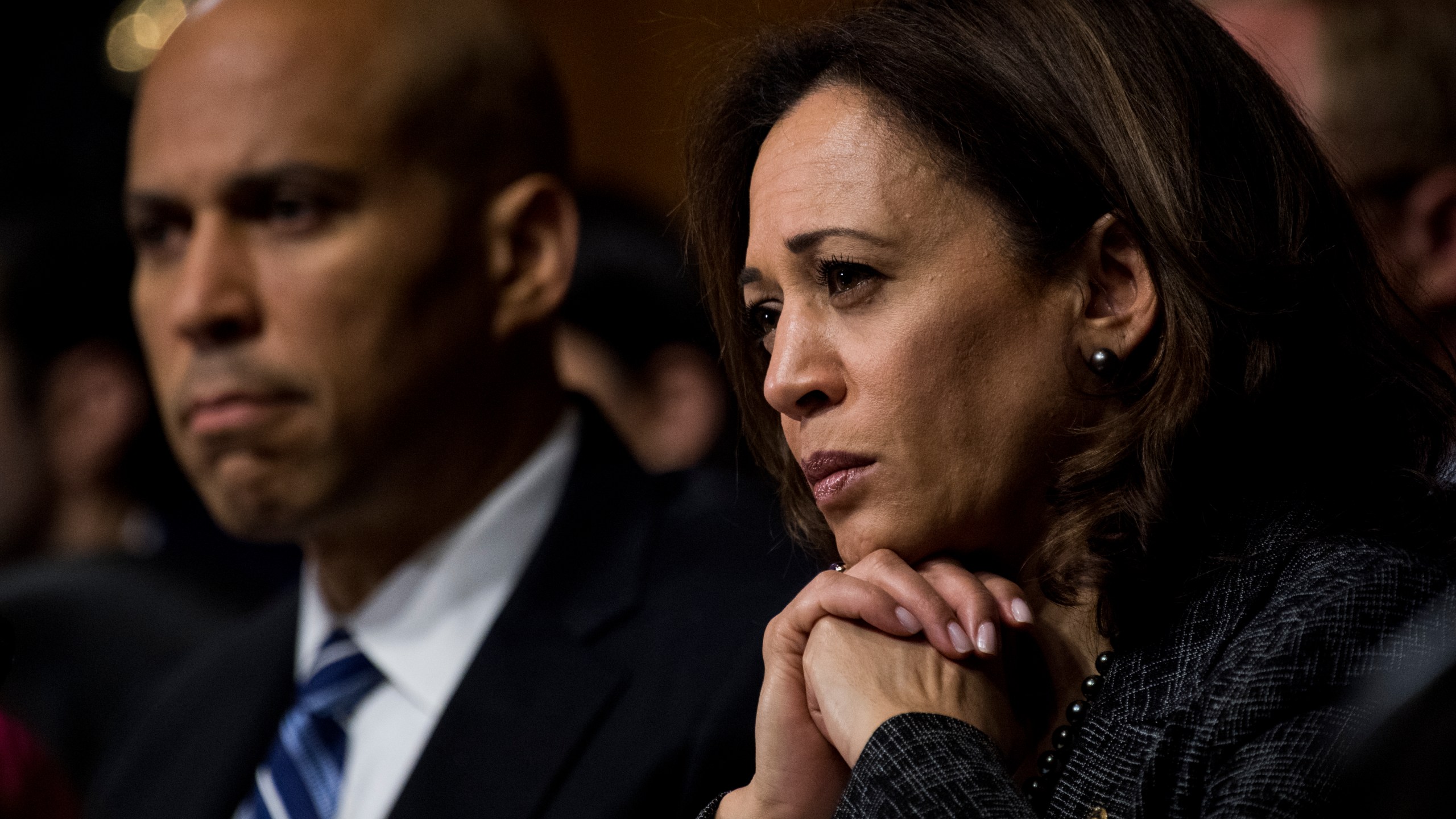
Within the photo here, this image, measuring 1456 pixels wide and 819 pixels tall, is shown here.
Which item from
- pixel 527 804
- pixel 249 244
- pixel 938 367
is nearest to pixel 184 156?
pixel 249 244

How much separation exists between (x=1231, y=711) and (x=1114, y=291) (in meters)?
0.45

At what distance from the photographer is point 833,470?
1667 mm

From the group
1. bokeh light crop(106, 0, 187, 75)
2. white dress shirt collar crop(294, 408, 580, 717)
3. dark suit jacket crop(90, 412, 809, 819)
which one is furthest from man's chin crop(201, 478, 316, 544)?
bokeh light crop(106, 0, 187, 75)

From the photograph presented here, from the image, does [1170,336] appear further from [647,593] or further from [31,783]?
[31,783]

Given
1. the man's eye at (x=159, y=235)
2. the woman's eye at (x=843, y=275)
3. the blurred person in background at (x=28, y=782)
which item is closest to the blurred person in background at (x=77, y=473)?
the blurred person in background at (x=28, y=782)

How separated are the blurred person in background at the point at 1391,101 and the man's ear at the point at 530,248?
1.06 meters

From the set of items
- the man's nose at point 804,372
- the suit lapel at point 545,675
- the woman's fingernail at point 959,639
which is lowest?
the suit lapel at point 545,675

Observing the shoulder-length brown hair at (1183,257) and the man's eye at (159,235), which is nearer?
the shoulder-length brown hair at (1183,257)

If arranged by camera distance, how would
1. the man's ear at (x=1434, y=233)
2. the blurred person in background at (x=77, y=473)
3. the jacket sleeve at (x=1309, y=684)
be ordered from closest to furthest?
1. the jacket sleeve at (x=1309, y=684)
2. the man's ear at (x=1434, y=233)
3. the blurred person in background at (x=77, y=473)

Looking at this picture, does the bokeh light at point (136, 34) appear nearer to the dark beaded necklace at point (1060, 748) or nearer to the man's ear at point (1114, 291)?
the man's ear at point (1114, 291)

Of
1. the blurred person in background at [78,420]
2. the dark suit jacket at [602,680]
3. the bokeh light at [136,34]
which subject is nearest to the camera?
the dark suit jacket at [602,680]

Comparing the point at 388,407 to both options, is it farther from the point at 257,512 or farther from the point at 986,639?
the point at 986,639

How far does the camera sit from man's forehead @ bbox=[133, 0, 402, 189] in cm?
233

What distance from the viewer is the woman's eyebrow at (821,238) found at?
1.62 m
